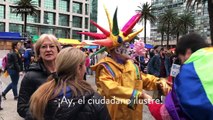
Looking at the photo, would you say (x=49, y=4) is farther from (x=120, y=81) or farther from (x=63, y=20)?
(x=120, y=81)

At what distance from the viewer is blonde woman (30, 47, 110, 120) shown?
218cm

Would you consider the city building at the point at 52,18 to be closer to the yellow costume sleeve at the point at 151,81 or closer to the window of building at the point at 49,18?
the window of building at the point at 49,18

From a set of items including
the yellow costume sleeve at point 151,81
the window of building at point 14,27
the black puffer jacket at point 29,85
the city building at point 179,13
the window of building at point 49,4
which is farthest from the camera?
the city building at point 179,13

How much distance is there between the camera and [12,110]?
7.80 metres

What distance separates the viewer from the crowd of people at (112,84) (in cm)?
147

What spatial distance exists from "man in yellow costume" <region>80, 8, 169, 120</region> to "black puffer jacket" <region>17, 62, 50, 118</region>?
657 millimetres

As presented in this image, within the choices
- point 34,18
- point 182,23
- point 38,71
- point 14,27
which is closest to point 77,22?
point 34,18

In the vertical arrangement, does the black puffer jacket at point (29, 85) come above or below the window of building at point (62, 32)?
below

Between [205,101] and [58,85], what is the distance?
1.17 metres

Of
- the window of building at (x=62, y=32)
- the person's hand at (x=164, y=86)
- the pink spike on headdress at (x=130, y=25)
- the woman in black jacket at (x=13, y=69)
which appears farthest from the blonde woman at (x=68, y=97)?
the window of building at (x=62, y=32)

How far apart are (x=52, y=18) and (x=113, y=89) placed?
227 ft

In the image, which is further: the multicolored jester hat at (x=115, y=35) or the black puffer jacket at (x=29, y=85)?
the multicolored jester hat at (x=115, y=35)

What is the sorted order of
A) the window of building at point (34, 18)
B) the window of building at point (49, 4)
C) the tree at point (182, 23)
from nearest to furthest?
the window of building at point (34, 18), the tree at point (182, 23), the window of building at point (49, 4)

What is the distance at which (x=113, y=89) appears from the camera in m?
3.21
